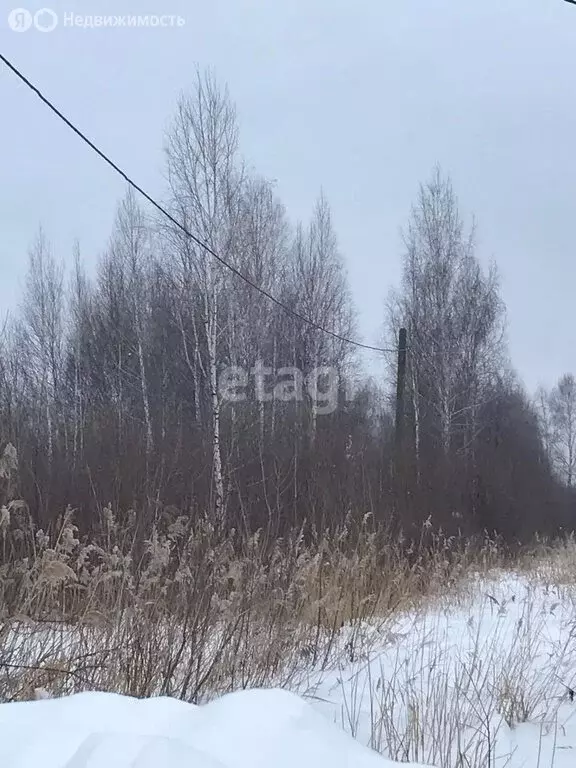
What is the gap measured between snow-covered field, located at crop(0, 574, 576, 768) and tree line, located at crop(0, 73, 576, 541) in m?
2.77

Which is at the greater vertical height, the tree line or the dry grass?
the tree line

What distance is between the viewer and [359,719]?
269cm

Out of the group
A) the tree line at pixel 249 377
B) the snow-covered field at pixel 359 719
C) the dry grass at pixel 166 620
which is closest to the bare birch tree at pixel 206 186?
the tree line at pixel 249 377

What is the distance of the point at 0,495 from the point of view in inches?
171

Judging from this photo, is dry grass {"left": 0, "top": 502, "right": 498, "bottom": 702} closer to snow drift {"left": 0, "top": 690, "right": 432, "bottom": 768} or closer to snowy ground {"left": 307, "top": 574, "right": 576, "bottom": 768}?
snowy ground {"left": 307, "top": 574, "right": 576, "bottom": 768}

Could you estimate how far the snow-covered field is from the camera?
4.20ft

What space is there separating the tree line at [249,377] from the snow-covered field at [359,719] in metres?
2.77

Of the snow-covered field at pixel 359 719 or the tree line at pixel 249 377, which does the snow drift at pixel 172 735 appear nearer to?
the snow-covered field at pixel 359 719

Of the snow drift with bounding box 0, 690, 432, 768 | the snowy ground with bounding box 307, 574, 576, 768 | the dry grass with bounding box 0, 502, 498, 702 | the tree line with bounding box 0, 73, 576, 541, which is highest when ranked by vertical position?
the tree line with bounding box 0, 73, 576, 541

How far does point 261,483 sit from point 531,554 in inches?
211

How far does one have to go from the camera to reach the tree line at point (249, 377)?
8.20 m

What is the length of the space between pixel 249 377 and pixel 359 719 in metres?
11.8

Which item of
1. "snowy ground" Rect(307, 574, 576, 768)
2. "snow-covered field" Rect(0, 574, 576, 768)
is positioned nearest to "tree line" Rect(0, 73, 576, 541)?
"snow-covered field" Rect(0, 574, 576, 768)

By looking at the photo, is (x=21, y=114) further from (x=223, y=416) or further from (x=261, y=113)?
(x=261, y=113)
